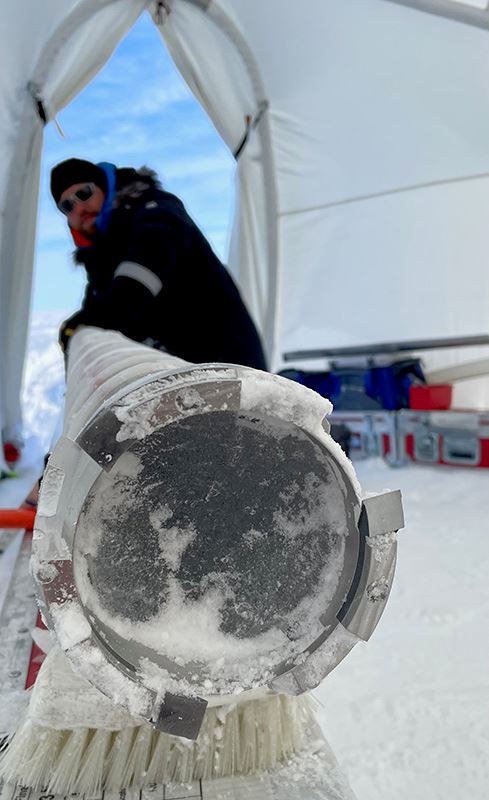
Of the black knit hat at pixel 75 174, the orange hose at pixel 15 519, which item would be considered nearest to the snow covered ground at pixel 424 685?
the orange hose at pixel 15 519

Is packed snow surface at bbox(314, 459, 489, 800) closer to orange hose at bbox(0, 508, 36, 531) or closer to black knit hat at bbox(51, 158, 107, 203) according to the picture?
orange hose at bbox(0, 508, 36, 531)

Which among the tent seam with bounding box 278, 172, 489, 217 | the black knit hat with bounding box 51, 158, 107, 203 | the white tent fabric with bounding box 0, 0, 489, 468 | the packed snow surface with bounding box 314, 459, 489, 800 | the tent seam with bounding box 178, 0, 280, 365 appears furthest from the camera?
the tent seam with bounding box 278, 172, 489, 217

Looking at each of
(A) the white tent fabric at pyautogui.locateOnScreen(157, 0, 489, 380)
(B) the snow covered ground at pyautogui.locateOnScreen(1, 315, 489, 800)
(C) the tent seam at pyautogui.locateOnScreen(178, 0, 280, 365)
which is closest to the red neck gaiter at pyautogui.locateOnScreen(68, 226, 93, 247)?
(B) the snow covered ground at pyautogui.locateOnScreen(1, 315, 489, 800)

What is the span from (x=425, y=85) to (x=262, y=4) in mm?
1080

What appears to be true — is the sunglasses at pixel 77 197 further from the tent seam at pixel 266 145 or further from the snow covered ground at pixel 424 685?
the tent seam at pixel 266 145

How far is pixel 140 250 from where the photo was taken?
6.56ft

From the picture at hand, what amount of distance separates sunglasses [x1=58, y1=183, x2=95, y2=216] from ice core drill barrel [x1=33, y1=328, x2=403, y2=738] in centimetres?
186

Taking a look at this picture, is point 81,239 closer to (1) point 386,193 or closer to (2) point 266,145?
(2) point 266,145

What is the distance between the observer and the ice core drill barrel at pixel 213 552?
675 mm

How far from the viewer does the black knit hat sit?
7.97 feet

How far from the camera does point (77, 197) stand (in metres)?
2.47

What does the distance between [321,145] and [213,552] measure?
4034 mm

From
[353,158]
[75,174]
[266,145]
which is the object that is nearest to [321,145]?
[353,158]

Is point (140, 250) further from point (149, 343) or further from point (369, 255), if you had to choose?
point (369, 255)
